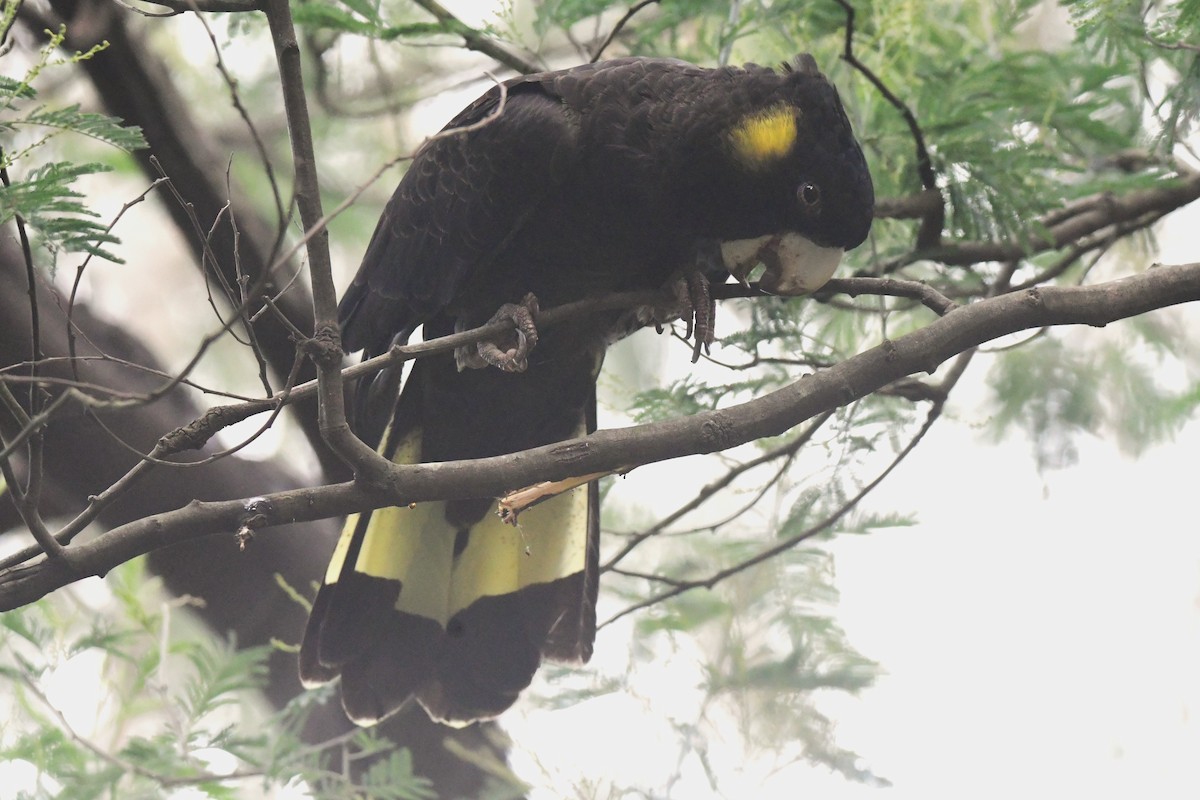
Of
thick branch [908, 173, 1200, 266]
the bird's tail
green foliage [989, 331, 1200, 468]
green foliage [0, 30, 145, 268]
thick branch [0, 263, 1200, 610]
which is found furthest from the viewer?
green foliage [989, 331, 1200, 468]

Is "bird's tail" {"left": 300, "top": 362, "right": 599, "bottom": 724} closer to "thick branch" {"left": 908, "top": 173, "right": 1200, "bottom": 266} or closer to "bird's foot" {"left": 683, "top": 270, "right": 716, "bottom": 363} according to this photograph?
"bird's foot" {"left": 683, "top": 270, "right": 716, "bottom": 363}

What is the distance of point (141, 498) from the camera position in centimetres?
236

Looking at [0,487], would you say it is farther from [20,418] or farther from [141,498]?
[20,418]

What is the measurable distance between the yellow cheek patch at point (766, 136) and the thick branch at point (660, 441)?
16.5 inches

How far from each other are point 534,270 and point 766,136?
451 millimetres

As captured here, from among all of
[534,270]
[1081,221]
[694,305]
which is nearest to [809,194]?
[694,305]

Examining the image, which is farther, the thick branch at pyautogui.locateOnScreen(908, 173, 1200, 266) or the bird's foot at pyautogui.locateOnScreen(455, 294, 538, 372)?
the thick branch at pyautogui.locateOnScreen(908, 173, 1200, 266)

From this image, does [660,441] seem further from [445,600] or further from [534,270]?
[445,600]

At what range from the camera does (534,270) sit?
1917 millimetres

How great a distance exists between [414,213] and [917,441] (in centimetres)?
99

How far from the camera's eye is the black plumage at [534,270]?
5.82 ft

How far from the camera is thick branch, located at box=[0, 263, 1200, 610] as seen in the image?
1.33 meters

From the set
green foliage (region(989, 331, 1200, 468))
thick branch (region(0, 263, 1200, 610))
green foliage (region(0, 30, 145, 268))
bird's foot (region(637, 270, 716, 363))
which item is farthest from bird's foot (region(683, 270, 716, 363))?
green foliage (region(989, 331, 1200, 468))

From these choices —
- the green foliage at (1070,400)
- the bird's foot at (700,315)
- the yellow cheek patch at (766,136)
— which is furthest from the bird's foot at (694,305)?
the green foliage at (1070,400)
